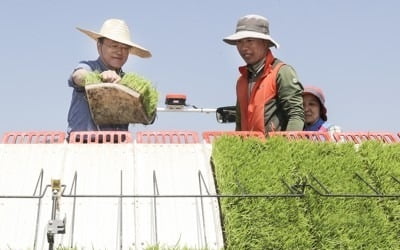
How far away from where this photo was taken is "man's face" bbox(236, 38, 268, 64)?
5.00 meters

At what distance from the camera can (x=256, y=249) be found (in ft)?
9.84

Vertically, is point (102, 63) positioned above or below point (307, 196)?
above

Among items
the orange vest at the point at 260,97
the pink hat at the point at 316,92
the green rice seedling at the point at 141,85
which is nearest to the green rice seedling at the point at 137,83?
the green rice seedling at the point at 141,85

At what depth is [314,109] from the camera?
575cm

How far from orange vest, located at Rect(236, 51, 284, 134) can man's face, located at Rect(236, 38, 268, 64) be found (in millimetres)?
63

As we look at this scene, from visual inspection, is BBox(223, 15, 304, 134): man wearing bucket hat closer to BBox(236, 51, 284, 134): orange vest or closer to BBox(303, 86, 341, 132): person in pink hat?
BBox(236, 51, 284, 134): orange vest

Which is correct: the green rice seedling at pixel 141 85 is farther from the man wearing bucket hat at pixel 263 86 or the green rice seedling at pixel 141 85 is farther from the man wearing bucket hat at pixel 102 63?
the man wearing bucket hat at pixel 263 86

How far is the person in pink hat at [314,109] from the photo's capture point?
5.70 m

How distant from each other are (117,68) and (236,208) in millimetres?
2081

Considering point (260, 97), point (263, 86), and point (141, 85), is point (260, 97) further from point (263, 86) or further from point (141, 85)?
point (141, 85)

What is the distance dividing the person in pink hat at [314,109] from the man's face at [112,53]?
5.60 ft

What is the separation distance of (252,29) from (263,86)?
489 millimetres

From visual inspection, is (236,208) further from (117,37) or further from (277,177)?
(117,37)

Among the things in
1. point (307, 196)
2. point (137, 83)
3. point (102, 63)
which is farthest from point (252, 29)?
point (307, 196)
